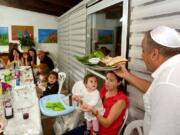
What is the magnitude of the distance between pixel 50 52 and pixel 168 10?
5.34m

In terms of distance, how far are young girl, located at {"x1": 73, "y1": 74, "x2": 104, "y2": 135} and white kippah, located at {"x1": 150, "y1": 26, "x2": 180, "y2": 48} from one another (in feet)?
2.85

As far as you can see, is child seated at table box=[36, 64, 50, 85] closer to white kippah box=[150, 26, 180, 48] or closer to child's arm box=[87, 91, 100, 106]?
child's arm box=[87, 91, 100, 106]

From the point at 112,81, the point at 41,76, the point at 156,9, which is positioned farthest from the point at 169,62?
the point at 41,76

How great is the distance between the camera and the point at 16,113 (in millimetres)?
1763

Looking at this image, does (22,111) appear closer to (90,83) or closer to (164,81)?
(90,83)

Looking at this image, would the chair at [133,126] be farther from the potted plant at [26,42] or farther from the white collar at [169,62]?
the potted plant at [26,42]

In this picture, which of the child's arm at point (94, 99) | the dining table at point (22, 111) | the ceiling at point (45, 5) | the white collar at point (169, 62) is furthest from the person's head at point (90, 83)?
the ceiling at point (45, 5)

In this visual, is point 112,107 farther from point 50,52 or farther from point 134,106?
point 50,52

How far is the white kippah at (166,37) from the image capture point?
3.00 feet

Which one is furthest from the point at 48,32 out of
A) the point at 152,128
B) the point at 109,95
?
the point at 152,128

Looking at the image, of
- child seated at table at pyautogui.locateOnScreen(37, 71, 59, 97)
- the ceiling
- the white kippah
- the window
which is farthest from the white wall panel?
the ceiling

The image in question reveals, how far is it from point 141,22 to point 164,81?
35.2 inches

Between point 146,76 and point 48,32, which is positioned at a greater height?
point 48,32

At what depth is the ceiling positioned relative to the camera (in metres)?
4.76
